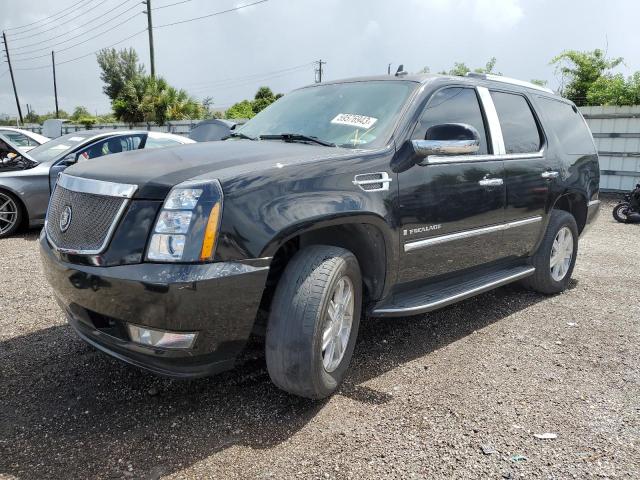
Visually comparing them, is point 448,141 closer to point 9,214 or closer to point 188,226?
point 188,226

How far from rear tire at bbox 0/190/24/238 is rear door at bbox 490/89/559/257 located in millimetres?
6328

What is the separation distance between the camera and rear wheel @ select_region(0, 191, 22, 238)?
7133 mm

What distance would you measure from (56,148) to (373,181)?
6.60 meters

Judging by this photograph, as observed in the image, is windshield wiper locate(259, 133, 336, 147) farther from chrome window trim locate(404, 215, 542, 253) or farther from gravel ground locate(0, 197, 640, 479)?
gravel ground locate(0, 197, 640, 479)

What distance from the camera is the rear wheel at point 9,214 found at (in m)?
7.13

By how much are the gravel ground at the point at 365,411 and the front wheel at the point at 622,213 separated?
659 cm

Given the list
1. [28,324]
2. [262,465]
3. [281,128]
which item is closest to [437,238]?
[281,128]

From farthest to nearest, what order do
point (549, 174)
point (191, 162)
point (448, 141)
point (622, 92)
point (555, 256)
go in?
point (622, 92) → point (555, 256) → point (549, 174) → point (448, 141) → point (191, 162)

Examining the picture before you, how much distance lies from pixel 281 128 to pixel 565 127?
2.92 metres

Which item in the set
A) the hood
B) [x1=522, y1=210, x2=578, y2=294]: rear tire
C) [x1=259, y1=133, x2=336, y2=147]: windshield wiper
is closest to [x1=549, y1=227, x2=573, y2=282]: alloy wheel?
[x1=522, y1=210, x2=578, y2=294]: rear tire

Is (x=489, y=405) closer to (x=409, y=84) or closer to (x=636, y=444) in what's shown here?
(x=636, y=444)

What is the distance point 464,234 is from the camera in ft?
11.8

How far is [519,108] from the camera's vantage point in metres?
4.40

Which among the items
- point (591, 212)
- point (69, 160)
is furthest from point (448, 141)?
point (69, 160)
